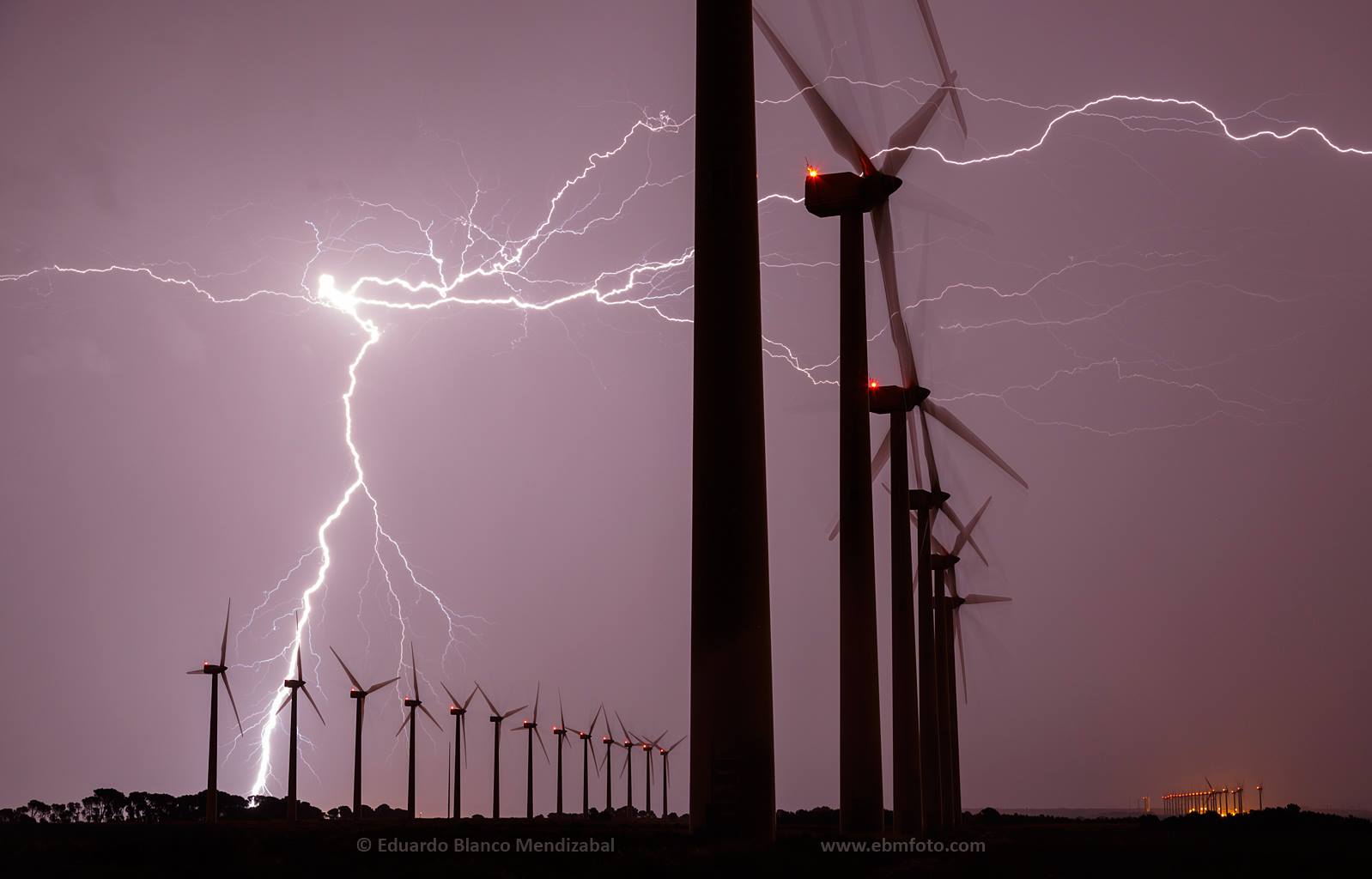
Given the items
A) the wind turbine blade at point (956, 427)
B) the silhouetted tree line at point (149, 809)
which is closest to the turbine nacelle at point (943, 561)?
the wind turbine blade at point (956, 427)

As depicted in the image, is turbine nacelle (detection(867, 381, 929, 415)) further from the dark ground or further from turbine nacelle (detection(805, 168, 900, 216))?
the dark ground

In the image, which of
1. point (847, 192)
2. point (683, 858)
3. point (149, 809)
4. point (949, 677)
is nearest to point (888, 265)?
point (847, 192)

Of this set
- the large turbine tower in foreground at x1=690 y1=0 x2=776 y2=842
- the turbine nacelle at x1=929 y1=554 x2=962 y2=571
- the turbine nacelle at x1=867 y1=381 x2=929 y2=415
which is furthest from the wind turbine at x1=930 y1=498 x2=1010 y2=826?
the large turbine tower in foreground at x1=690 y1=0 x2=776 y2=842

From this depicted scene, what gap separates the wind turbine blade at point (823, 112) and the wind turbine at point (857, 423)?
4 cm

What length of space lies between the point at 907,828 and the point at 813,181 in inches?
895

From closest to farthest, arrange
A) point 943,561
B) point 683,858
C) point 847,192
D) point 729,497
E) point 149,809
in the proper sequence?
point 683,858 → point 729,497 → point 847,192 → point 943,561 → point 149,809

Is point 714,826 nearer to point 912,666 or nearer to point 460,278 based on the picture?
point 912,666

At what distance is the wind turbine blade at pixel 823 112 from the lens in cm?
2878

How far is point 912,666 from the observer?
1777 inches

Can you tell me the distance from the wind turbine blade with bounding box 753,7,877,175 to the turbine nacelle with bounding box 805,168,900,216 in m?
0.42

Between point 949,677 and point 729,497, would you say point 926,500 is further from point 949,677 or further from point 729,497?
point 729,497

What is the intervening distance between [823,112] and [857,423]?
9064 millimetres

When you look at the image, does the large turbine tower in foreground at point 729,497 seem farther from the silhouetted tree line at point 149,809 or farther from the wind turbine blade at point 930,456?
the silhouetted tree line at point 149,809

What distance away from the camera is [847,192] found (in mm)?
38250
